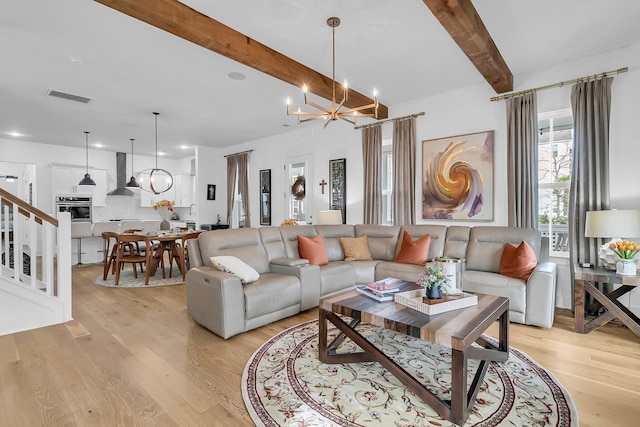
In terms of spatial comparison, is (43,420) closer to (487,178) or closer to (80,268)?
(487,178)

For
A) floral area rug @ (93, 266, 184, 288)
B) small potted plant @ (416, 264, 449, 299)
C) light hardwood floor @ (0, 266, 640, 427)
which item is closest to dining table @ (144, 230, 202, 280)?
floral area rug @ (93, 266, 184, 288)

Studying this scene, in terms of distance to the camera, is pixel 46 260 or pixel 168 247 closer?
pixel 46 260

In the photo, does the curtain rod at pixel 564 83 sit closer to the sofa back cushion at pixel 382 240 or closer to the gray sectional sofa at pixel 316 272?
the gray sectional sofa at pixel 316 272

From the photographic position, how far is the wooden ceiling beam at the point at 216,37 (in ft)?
7.54

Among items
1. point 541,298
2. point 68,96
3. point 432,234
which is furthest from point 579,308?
point 68,96

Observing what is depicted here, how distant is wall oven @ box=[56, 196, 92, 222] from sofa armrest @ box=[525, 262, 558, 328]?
9061mm

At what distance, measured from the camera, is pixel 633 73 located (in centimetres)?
331

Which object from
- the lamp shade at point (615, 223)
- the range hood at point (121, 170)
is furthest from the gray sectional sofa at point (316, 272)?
the range hood at point (121, 170)

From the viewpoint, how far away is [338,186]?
5.86 meters

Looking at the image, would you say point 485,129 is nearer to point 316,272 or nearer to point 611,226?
point 611,226

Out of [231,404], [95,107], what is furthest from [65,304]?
[95,107]

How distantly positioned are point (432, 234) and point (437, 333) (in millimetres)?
2619

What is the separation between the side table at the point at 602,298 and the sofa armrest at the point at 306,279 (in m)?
2.49

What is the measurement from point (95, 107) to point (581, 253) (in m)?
6.77
